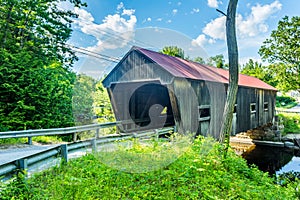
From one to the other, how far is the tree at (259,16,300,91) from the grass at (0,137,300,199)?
17371mm

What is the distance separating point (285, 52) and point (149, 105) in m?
15.1

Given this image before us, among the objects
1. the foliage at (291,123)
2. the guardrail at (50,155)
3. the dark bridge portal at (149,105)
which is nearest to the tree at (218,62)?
the foliage at (291,123)

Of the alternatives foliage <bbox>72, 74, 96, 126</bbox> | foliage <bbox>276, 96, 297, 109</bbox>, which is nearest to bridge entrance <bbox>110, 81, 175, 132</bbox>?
foliage <bbox>72, 74, 96, 126</bbox>

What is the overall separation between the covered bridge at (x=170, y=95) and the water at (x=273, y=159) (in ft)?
6.53

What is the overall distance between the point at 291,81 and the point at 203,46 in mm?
15114

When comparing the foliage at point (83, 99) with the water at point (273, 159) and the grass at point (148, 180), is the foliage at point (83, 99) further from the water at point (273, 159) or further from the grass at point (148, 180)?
the water at point (273, 159)

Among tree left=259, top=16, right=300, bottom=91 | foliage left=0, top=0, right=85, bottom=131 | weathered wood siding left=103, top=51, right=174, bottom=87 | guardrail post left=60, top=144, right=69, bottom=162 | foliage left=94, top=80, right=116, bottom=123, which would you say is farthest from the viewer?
tree left=259, top=16, right=300, bottom=91

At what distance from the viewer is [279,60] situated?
1972 centimetres

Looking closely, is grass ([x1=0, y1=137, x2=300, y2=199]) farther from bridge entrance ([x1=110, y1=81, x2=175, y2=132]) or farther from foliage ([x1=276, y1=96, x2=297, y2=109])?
foliage ([x1=276, y1=96, x2=297, y2=109])

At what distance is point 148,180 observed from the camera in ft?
12.3

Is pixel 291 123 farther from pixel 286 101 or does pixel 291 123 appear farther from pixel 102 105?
pixel 286 101

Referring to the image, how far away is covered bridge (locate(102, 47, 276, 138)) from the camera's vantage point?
728 centimetres

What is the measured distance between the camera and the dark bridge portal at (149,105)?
32.5 ft

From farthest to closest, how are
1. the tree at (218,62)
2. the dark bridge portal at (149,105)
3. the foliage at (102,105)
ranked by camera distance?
the tree at (218,62)
the foliage at (102,105)
the dark bridge portal at (149,105)
